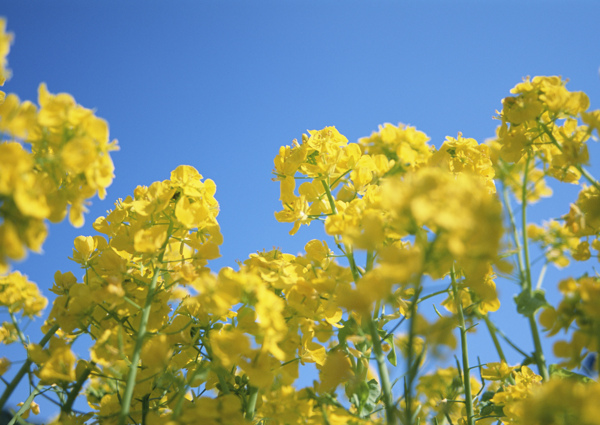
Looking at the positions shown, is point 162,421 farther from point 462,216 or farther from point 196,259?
point 462,216

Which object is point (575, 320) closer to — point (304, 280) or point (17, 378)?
point (304, 280)

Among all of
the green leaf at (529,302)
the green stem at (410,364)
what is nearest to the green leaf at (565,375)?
the green leaf at (529,302)

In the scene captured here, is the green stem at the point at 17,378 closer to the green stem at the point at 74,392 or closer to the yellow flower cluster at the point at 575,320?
the green stem at the point at 74,392

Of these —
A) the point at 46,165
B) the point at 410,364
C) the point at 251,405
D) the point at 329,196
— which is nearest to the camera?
the point at 410,364

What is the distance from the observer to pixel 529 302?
1.20 m

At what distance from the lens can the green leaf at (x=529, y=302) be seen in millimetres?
1178

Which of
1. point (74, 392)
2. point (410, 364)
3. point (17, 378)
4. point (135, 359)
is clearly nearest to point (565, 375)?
point (410, 364)

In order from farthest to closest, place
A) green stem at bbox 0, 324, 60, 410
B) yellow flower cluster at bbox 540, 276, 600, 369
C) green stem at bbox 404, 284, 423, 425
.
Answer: green stem at bbox 0, 324, 60, 410 < yellow flower cluster at bbox 540, 276, 600, 369 < green stem at bbox 404, 284, 423, 425

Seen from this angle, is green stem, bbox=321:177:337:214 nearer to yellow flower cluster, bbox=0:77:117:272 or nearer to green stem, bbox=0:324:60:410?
yellow flower cluster, bbox=0:77:117:272

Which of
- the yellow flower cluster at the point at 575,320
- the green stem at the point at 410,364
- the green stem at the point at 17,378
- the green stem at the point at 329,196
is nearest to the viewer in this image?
the green stem at the point at 410,364

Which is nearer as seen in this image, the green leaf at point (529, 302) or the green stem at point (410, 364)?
the green stem at point (410, 364)

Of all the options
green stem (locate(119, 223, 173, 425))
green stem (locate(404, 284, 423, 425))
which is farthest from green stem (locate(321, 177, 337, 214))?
green stem (locate(404, 284, 423, 425))

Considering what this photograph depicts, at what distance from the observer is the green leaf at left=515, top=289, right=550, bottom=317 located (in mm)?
1178

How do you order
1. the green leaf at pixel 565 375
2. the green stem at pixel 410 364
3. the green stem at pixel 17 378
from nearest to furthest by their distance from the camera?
the green stem at pixel 410 364 → the green stem at pixel 17 378 → the green leaf at pixel 565 375
